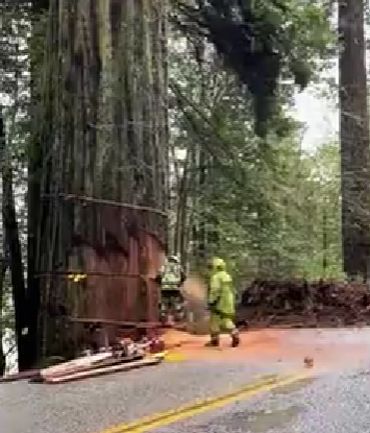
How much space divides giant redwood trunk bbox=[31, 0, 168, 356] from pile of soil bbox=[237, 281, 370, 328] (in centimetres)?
299

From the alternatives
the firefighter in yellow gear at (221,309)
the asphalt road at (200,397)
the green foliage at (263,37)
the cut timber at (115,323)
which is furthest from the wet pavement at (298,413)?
the green foliage at (263,37)

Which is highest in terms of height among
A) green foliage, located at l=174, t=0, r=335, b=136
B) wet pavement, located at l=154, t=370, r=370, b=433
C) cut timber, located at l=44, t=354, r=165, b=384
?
green foliage, located at l=174, t=0, r=335, b=136

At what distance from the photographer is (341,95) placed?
76.7ft

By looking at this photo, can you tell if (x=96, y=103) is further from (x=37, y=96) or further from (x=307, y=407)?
(x=307, y=407)

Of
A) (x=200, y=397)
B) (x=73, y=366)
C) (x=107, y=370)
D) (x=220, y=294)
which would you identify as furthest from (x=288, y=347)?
(x=200, y=397)

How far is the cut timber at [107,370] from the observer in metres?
10.6

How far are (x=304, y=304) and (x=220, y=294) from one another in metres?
3.94

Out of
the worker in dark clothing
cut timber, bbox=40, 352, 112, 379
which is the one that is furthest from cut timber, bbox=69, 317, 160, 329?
cut timber, bbox=40, 352, 112, 379

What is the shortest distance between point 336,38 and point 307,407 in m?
13.2

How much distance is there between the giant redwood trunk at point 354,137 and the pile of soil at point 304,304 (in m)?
4.33

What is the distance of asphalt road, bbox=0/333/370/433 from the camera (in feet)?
25.6

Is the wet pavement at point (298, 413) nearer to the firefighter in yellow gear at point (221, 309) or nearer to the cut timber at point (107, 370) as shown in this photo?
the cut timber at point (107, 370)

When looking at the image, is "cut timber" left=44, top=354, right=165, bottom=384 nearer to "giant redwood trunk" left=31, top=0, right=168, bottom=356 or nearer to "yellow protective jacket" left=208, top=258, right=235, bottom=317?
"yellow protective jacket" left=208, top=258, right=235, bottom=317

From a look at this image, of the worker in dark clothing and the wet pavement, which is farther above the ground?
the worker in dark clothing
